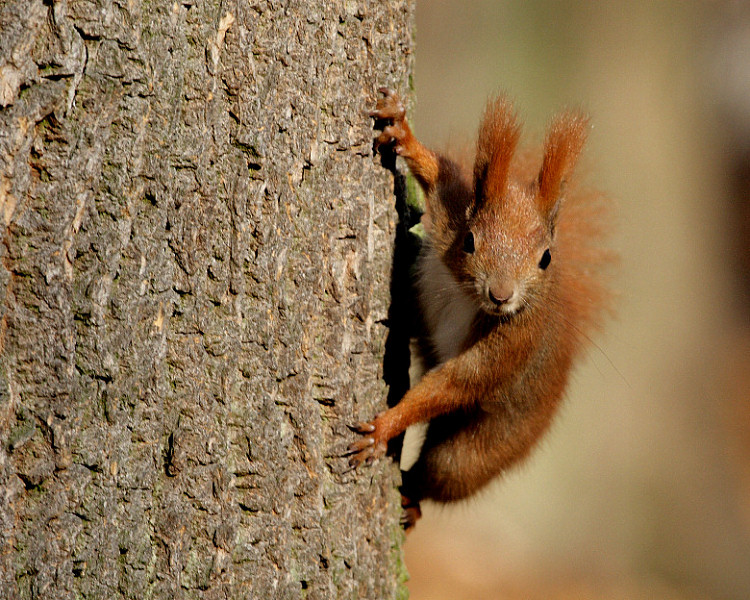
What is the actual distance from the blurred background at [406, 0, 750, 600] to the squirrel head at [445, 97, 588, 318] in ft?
9.73

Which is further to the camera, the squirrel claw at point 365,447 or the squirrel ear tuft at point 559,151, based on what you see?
the squirrel ear tuft at point 559,151

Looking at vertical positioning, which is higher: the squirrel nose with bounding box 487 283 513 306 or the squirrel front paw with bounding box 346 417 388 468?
the squirrel nose with bounding box 487 283 513 306

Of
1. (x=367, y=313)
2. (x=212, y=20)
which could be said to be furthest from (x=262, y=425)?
(x=212, y=20)

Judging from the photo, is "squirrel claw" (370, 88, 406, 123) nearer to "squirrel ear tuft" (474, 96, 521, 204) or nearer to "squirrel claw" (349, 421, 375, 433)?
"squirrel ear tuft" (474, 96, 521, 204)

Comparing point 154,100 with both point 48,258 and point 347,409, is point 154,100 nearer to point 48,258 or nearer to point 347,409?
point 48,258

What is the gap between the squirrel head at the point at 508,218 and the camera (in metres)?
2.31

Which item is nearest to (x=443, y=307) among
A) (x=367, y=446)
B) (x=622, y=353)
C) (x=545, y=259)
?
(x=545, y=259)

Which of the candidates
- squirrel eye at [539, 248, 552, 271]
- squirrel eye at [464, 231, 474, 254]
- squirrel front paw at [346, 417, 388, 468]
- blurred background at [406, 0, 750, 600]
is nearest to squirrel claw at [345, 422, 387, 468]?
squirrel front paw at [346, 417, 388, 468]

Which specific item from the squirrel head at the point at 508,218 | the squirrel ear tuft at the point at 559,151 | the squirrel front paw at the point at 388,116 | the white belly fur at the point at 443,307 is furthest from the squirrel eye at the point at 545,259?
the squirrel front paw at the point at 388,116

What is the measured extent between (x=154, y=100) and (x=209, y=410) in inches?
27.2

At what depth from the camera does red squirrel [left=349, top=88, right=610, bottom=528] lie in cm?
234

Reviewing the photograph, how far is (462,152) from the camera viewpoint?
9.87ft

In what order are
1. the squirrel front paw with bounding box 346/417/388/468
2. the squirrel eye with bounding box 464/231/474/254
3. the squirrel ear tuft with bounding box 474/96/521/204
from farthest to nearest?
the squirrel eye with bounding box 464/231/474/254 → the squirrel ear tuft with bounding box 474/96/521/204 → the squirrel front paw with bounding box 346/417/388/468

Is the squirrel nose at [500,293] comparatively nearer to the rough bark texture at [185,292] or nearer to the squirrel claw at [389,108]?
the rough bark texture at [185,292]
